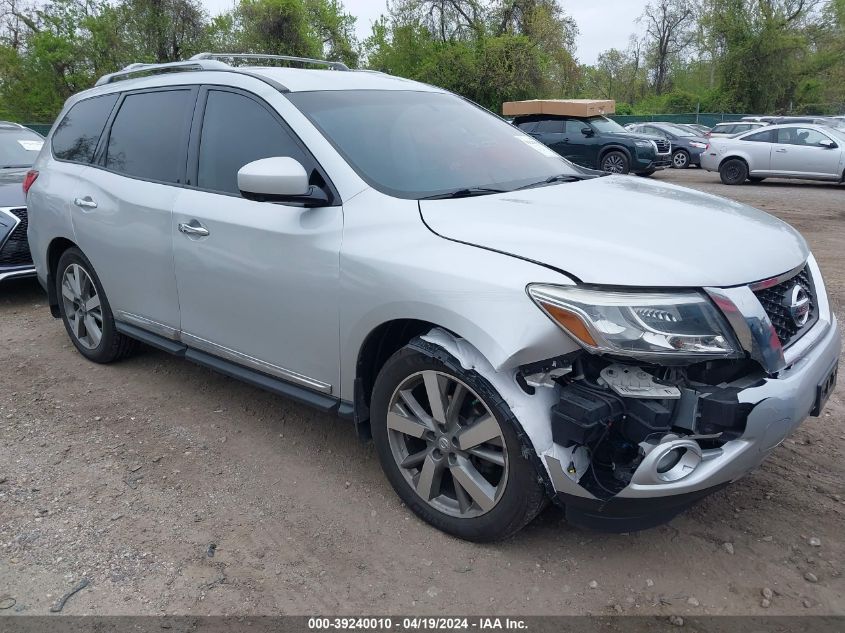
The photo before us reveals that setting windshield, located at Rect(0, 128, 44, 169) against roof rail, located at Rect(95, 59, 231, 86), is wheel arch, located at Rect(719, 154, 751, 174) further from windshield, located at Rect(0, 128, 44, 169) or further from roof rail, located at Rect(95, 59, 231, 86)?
roof rail, located at Rect(95, 59, 231, 86)

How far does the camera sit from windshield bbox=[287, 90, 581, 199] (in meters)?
3.11

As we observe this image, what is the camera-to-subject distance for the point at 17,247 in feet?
20.9

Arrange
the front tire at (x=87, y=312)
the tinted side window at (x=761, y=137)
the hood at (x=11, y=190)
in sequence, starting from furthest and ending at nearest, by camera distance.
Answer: the tinted side window at (x=761, y=137)
the hood at (x=11, y=190)
the front tire at (x=87, y=312)

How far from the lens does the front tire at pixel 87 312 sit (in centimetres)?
457

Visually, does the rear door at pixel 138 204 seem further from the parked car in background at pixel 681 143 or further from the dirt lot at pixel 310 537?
the parked car in background at pixel 681 143

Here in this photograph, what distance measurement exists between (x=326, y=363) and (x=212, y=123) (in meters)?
1.49

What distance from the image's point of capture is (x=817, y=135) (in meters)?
16.0

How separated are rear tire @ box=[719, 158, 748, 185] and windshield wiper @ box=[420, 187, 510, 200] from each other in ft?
51.7

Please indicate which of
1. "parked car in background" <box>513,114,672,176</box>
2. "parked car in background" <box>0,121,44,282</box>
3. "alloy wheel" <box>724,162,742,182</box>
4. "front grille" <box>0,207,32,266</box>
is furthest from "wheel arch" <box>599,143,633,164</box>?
"front grille" <box>0,207,32,266</box>

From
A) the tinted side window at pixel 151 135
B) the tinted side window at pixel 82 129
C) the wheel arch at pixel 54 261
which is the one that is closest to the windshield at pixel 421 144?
the tinted side window at pixel 151 135

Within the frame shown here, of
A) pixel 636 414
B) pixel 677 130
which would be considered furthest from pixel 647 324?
pixel 677 130

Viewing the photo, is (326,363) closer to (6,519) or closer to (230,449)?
(230,449)

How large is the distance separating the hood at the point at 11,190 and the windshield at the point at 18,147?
0.63m

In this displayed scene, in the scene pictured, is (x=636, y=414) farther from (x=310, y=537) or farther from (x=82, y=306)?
(x=82, y=306)
